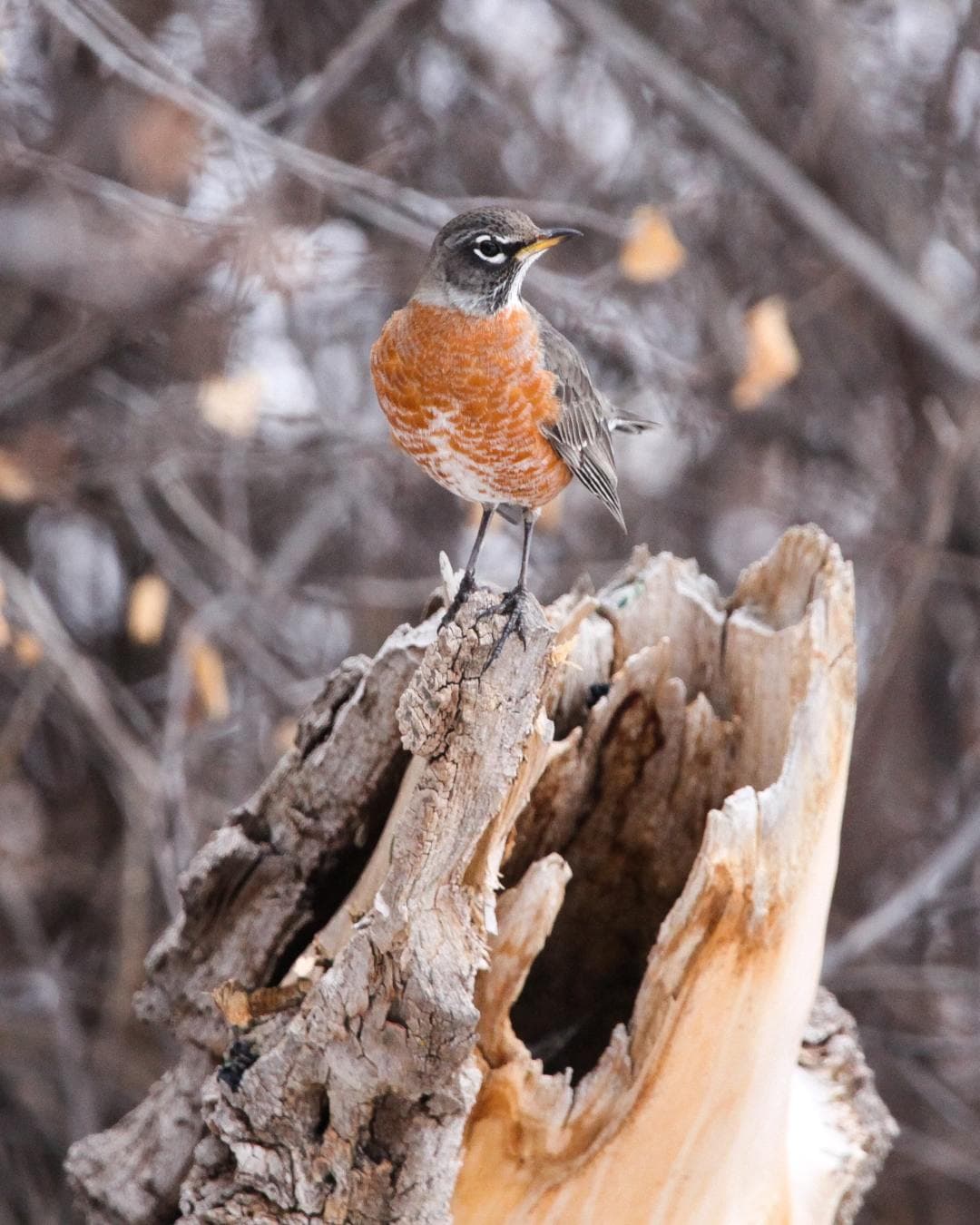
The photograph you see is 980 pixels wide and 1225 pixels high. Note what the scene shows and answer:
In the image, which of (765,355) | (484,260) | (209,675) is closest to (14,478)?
(209,675)

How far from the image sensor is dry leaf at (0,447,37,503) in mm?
4855

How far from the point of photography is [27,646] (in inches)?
182

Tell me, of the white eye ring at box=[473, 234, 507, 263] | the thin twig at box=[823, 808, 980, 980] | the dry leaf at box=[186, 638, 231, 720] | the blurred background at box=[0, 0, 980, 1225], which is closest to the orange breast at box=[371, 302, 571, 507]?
the white eye ring at box=[473, 234, 507, 263]

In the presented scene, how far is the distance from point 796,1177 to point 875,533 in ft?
11.2

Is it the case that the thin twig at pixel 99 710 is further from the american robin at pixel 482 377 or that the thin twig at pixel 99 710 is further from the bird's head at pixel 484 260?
the bird's head at pixel 484 260

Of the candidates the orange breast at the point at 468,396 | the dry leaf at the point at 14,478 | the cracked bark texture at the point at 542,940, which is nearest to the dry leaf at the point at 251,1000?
the cracked bark texture at the point at 542,940

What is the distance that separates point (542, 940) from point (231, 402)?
2881 millimetres

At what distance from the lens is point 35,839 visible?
17.9ft

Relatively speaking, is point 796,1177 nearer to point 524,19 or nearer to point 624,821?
point 624,821

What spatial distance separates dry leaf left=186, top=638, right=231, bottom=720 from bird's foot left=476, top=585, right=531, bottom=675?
7.83ft

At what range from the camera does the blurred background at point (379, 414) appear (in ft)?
15.8

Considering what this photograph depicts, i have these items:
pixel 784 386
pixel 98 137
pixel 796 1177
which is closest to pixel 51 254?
pixel 98 137

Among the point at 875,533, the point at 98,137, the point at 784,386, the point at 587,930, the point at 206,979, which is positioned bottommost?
the point at 206,979

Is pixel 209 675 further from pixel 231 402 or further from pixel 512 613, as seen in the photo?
pixel 512 613
